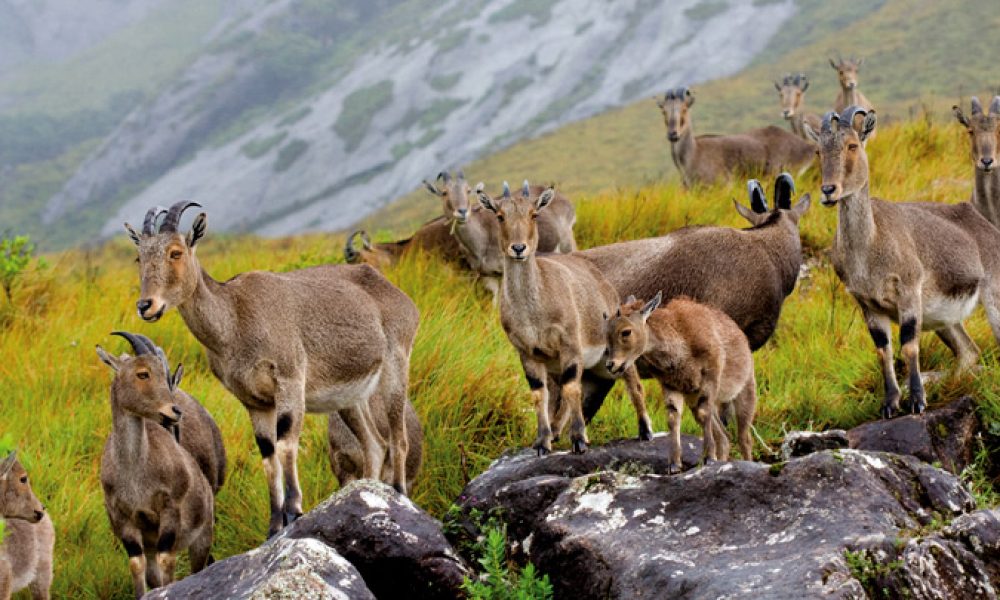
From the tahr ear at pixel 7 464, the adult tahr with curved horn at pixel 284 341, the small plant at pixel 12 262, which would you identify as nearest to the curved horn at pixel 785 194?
the adult tahr with curved horn at pixel 284 341

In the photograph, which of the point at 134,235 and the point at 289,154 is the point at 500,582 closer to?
the point at 134,235

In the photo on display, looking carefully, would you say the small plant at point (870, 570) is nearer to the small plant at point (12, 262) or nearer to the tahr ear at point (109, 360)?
the tahr ear at point (109, 360)

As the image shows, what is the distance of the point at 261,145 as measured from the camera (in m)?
93.2

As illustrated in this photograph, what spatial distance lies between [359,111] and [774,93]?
39621 millimetres

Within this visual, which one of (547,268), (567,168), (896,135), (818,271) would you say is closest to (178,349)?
Answer: (547,268)

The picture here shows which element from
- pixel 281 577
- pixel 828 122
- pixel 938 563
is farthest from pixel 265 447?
pixel 828 122

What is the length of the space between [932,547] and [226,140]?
102 m

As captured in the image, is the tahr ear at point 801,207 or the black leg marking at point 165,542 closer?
the black leg marking at point 165,542

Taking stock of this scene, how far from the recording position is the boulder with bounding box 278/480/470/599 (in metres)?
6.34

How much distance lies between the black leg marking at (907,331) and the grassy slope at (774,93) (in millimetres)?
43786

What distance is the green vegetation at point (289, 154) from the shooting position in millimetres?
89562

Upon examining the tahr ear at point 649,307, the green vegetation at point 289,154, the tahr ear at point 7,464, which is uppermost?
the tahr ear at point 7,464

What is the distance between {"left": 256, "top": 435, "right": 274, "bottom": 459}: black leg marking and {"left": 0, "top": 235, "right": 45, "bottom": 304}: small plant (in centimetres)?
668

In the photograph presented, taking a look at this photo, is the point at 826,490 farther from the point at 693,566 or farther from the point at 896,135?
the point at 896,135
